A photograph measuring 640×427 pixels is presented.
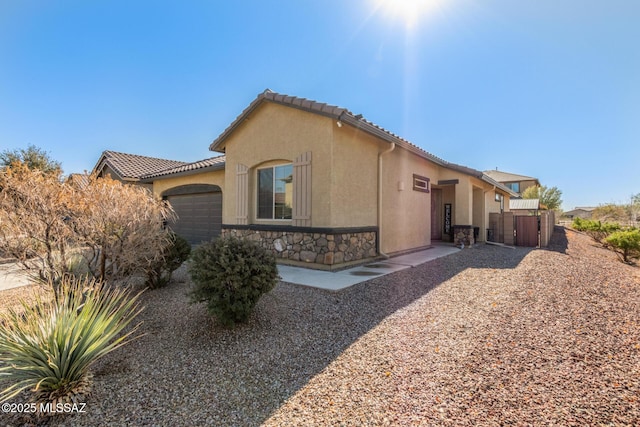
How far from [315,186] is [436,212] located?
388 inches

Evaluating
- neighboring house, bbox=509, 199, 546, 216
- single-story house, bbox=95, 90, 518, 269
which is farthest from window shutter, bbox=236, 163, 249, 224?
neighboring house, bbox=509, 199, 546, 216

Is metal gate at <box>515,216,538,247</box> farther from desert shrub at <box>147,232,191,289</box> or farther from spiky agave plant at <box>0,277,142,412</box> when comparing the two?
spiky agave plant at <box>0,277,142,412</box>

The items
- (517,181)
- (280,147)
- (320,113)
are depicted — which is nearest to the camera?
(320,113)

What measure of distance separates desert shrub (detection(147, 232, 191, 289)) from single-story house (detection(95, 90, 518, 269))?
1.40 metres

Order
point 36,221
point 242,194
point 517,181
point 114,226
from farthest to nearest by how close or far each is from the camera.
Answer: point 517,181, point 242,194, point 114,226, point 36,221

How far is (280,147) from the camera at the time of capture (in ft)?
29.2

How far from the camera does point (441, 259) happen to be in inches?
381

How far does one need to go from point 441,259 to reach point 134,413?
9.27 m

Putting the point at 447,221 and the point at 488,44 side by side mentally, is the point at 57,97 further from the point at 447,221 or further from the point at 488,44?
the point at 447,221

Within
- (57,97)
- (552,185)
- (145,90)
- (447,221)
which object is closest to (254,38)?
(145,90)

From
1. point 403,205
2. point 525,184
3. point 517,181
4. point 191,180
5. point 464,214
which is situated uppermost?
point 517,181

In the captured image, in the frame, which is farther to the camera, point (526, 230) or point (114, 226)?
point (526, 230)

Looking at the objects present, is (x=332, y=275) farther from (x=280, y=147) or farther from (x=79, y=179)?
(x=79, y=179)

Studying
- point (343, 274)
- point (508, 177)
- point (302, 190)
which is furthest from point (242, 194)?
point (508, 177)
